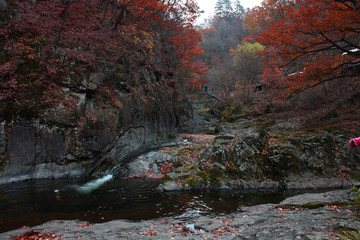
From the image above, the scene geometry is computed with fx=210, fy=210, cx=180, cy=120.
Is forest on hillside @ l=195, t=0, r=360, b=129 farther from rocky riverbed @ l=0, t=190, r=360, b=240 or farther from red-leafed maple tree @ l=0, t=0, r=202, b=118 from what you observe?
red-leafed maple tree @ l=0, t=0, r=202, b=118

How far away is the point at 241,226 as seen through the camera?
182 inches

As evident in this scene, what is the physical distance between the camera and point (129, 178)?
10617 mm

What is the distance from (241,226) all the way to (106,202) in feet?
15.2

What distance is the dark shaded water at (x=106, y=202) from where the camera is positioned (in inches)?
230

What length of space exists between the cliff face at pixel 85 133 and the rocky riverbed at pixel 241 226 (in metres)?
5.01

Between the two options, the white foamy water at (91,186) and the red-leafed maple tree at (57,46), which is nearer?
the white foamy water at (91,186)

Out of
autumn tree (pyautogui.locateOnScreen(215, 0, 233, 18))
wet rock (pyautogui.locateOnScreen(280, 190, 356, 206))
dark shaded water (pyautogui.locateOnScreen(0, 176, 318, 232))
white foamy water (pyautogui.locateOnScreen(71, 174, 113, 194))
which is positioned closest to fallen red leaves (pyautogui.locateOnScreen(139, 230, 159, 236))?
dark shaded water (pyautogui.locateOnScreen(0, 176, 318, 232))

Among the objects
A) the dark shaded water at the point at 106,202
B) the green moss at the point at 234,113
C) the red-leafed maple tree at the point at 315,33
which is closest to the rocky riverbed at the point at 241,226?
the dark shaded water at the point at 106,202

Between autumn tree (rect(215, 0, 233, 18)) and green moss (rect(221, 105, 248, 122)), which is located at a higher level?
autumn tree (rect(215, 0, 233, 18))

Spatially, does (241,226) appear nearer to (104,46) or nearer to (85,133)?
(85,133)

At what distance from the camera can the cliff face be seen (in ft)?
28.5

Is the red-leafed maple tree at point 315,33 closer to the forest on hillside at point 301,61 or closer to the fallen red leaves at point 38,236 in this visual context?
the forest on hillside at point 301,61

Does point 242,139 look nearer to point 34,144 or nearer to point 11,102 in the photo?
point 34,144

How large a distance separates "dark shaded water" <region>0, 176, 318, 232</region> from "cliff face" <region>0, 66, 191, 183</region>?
2.74ft
